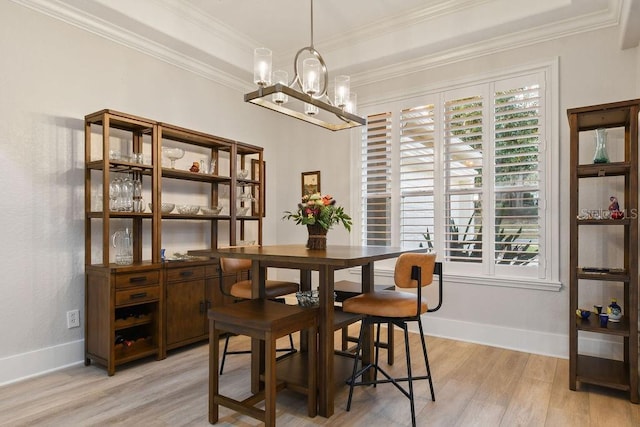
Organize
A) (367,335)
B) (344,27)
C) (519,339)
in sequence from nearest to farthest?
(367,335) → (519,339) → (344,27)

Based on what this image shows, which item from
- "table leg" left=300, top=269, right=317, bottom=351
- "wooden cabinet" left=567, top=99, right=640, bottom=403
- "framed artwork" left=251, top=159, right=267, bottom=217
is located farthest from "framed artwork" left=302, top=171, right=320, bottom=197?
"wooden cabinet" left=567, top=99, right=640, bottom=403

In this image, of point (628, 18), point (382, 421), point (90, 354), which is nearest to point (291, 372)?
point (382, 421)

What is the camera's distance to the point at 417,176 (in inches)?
164

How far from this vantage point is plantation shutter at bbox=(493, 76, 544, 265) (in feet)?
11.5

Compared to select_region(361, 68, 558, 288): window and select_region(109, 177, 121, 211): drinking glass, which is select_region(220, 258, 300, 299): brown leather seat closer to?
select_region(109, 177, 121, 211): drinking glass

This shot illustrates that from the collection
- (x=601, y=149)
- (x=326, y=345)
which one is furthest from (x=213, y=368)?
(x=601, y=149)

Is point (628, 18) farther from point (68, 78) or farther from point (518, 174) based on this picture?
point (68, 78)

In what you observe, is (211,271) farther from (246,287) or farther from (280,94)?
(280,94)

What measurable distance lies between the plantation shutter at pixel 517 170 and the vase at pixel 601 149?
66cm

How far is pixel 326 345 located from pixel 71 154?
8.47 feet

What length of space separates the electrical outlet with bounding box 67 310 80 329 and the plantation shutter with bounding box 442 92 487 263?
134 inches

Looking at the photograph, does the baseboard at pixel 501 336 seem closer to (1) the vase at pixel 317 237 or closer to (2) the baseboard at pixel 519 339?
(2) the baseboard at pixel 519 339

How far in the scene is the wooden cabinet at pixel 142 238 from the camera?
3020 mm

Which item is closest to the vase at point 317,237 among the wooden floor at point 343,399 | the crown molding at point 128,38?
the wooden floor at point 343,399
